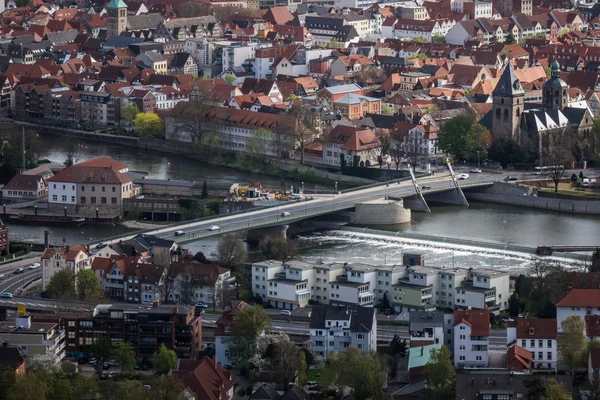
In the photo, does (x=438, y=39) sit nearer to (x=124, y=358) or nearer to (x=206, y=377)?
(x=124, y=358)

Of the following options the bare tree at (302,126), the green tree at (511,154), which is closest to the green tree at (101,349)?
the bare tree at (302,126)

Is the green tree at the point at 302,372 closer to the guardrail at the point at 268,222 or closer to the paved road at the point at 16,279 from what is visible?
the paved road at the point at 16,279

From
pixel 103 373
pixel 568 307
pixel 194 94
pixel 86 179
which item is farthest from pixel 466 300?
pixel 194 94

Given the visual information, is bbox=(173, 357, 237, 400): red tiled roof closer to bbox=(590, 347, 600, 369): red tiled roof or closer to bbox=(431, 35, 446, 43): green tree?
bbox=(590, 347, 600, 369): red tiled roof

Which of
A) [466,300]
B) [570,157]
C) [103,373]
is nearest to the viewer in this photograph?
[103,373]

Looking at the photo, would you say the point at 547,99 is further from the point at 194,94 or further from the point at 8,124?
the point at 8,124

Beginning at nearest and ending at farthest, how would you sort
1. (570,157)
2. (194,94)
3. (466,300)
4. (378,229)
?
(466,300), (378,229), (570,157), (194,94)

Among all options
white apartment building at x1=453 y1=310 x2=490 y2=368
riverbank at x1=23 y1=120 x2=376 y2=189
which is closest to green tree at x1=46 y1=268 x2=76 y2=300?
white apartment building at x1=453 y1=310 x2=490 y2=368
